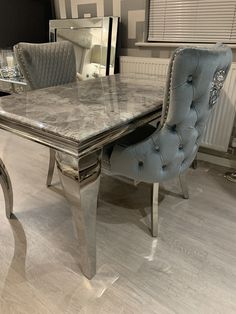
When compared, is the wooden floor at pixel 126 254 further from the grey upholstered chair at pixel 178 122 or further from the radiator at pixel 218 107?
the radiator at pixel 218 107

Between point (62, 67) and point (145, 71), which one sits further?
point (145, 71)

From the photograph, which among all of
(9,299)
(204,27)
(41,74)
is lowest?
(9,299)

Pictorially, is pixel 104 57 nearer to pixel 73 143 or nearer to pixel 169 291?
pixel 73 143

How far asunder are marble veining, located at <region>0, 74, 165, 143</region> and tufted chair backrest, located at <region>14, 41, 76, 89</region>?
26cm

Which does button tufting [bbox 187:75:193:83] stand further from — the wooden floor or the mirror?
the mirror

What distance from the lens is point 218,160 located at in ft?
6.65

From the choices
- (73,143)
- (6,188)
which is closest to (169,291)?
(73,143)

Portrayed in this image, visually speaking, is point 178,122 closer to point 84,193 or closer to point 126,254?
point 84,193

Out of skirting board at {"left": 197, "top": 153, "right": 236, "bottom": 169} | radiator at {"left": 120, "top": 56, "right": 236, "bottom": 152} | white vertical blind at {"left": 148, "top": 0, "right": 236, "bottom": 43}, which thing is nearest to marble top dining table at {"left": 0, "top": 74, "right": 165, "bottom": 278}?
radiator at {"left": 120, "top": 56, "right": 236, "bottom": 152}

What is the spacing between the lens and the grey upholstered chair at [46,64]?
144cm

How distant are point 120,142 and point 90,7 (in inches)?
71.9

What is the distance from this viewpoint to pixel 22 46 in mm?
1410

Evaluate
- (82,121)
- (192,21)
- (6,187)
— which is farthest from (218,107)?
(6,187)

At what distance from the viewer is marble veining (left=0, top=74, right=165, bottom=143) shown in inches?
31.1
